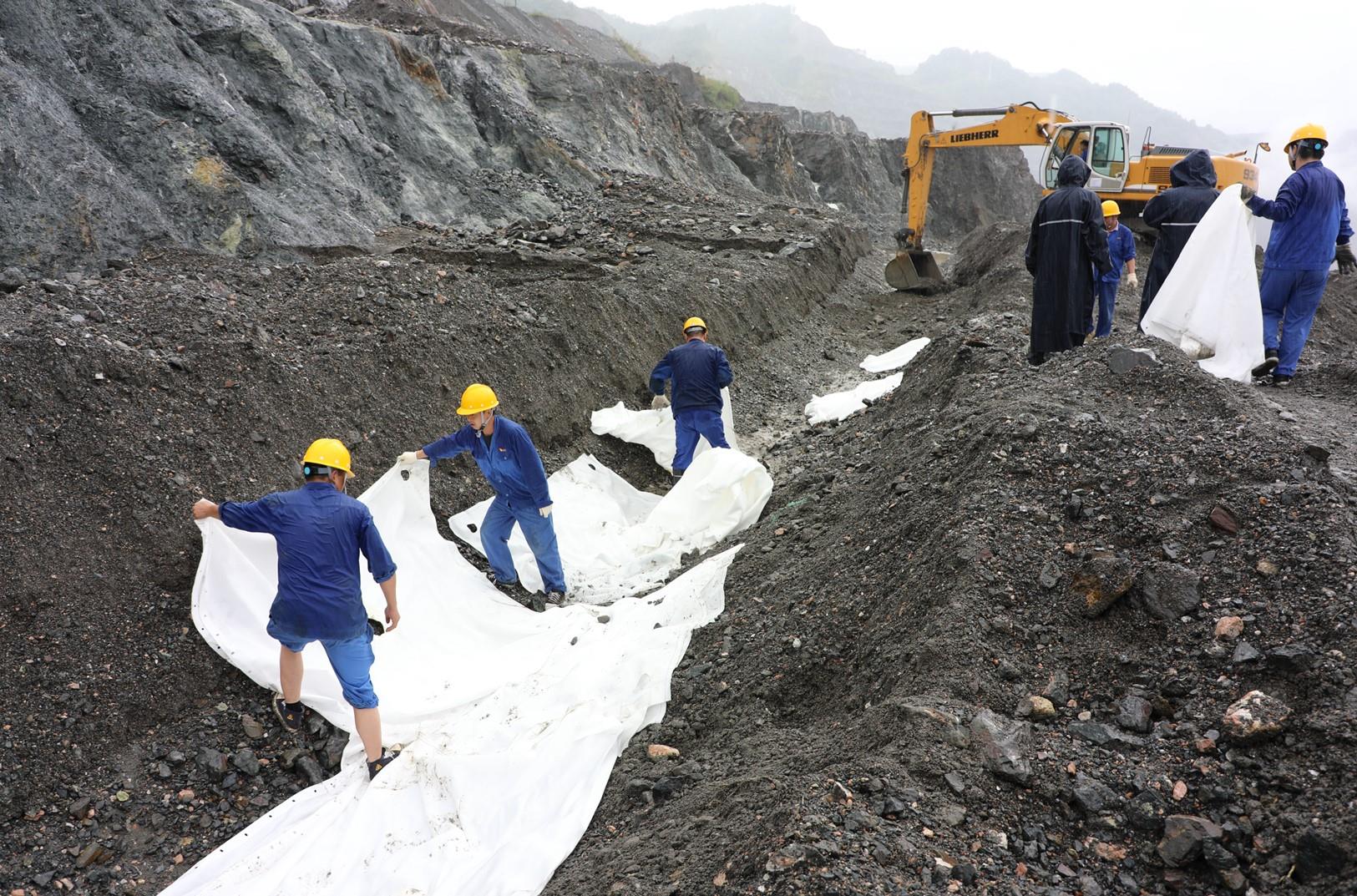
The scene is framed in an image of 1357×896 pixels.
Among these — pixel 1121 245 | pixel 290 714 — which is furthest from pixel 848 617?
pixel 1121 245

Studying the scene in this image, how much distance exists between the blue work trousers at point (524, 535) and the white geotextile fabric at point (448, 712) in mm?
259

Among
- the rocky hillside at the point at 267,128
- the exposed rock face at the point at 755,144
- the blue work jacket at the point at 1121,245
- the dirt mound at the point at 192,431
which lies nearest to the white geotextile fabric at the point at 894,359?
the dirt mound at the point at 192,431

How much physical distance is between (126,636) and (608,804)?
2676mm

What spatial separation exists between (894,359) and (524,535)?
19.9 feet

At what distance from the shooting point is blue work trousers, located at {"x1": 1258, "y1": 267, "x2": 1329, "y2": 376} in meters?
5.76

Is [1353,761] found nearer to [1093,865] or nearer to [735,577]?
[1093,865]

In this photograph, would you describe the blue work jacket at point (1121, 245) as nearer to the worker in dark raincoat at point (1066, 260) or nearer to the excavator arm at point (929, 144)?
the worker in dark raincoat at point (1066, 260)

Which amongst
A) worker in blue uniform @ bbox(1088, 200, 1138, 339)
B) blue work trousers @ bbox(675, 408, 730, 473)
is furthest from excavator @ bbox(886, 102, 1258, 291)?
blue work trousers @ bbox(675, 408, 730, 473)

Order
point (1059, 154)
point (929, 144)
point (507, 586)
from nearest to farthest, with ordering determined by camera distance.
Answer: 1. point (507, 586)
2. point (1059, 154)
3. point (929, 144)

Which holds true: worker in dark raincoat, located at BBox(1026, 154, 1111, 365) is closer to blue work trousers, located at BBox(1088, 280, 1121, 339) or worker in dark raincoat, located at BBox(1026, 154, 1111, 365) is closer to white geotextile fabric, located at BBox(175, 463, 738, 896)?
blue work trousers, located at BBox(1088, 280, 1121, 339)

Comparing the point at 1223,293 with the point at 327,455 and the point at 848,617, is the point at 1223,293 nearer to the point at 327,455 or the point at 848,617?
the point at 848,617

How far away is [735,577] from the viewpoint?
188 inches

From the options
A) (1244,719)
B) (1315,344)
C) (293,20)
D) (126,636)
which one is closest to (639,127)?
(293,20)

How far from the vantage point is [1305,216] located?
5688 millimetres
